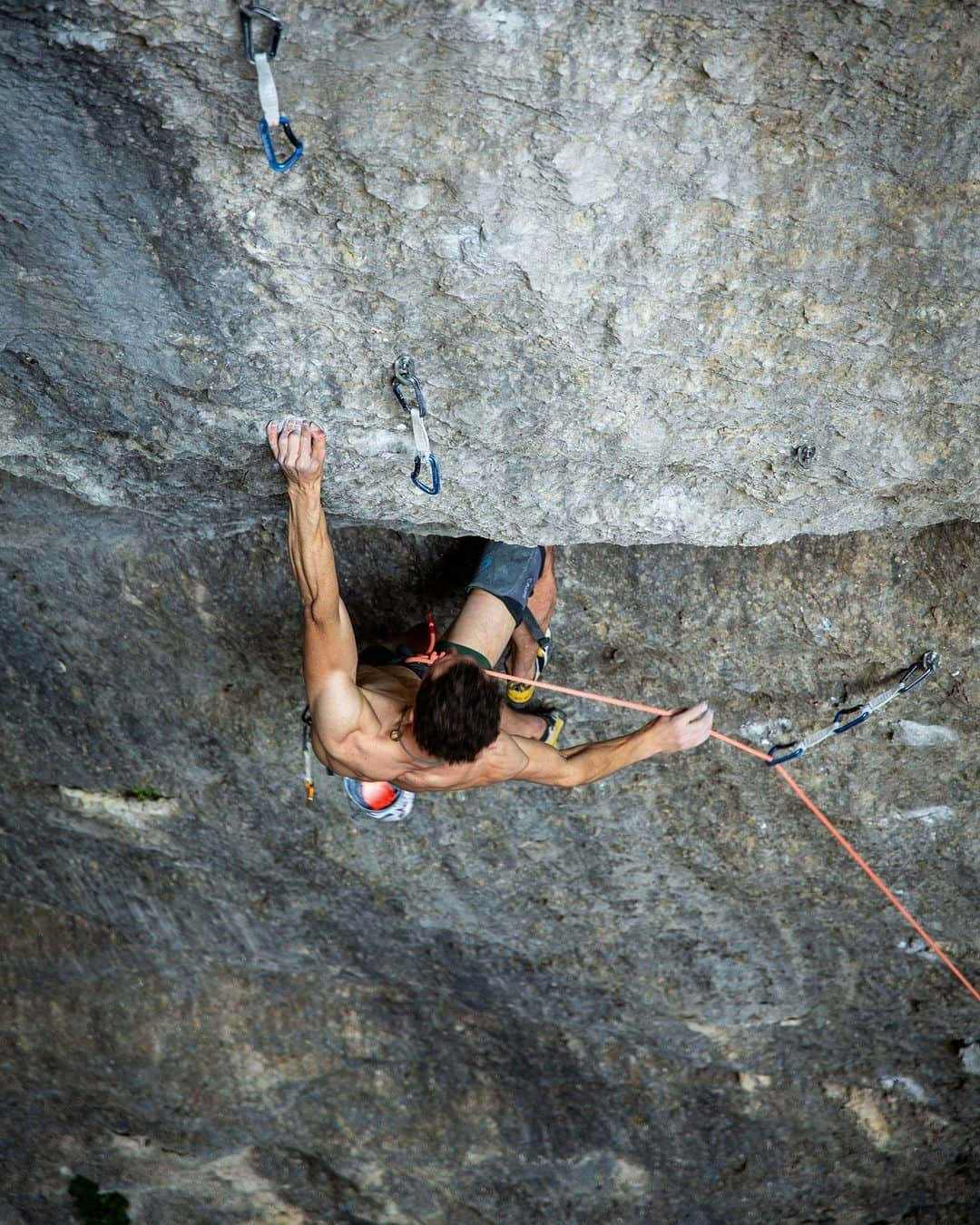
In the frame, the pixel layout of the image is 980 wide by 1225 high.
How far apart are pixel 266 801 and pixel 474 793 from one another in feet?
2.77

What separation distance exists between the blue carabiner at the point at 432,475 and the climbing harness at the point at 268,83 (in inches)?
30.8

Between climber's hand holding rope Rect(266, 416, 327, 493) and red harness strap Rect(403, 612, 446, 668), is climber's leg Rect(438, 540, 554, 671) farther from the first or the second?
climber's hand holding rope Rect(266, 416, 327, 493)

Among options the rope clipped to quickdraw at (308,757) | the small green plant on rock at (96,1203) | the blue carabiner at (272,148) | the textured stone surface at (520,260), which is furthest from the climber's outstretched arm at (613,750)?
the small green plant on rock at (96,1203)

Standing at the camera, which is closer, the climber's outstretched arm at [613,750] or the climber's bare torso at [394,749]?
the climber's bare torso at [394,749]

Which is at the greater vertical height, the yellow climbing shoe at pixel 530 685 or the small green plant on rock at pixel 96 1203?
the yellow climbing shoe at pixel 530 685

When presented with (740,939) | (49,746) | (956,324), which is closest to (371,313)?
(956,324)

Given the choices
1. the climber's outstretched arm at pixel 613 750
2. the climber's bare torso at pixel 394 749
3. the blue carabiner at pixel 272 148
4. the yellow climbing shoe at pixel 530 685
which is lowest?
the climber's bare torso at pixel 394 749

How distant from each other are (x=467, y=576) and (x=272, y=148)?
5.54 feet

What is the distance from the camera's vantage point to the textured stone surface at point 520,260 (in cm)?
221

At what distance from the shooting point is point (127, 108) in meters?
2.30

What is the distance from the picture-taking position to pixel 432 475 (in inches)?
114

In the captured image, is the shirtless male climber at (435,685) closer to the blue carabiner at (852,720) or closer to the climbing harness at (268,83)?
the blue carabiner at (852,720)

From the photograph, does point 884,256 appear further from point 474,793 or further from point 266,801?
point 266,801

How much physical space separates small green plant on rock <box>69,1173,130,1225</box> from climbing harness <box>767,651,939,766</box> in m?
4.67
